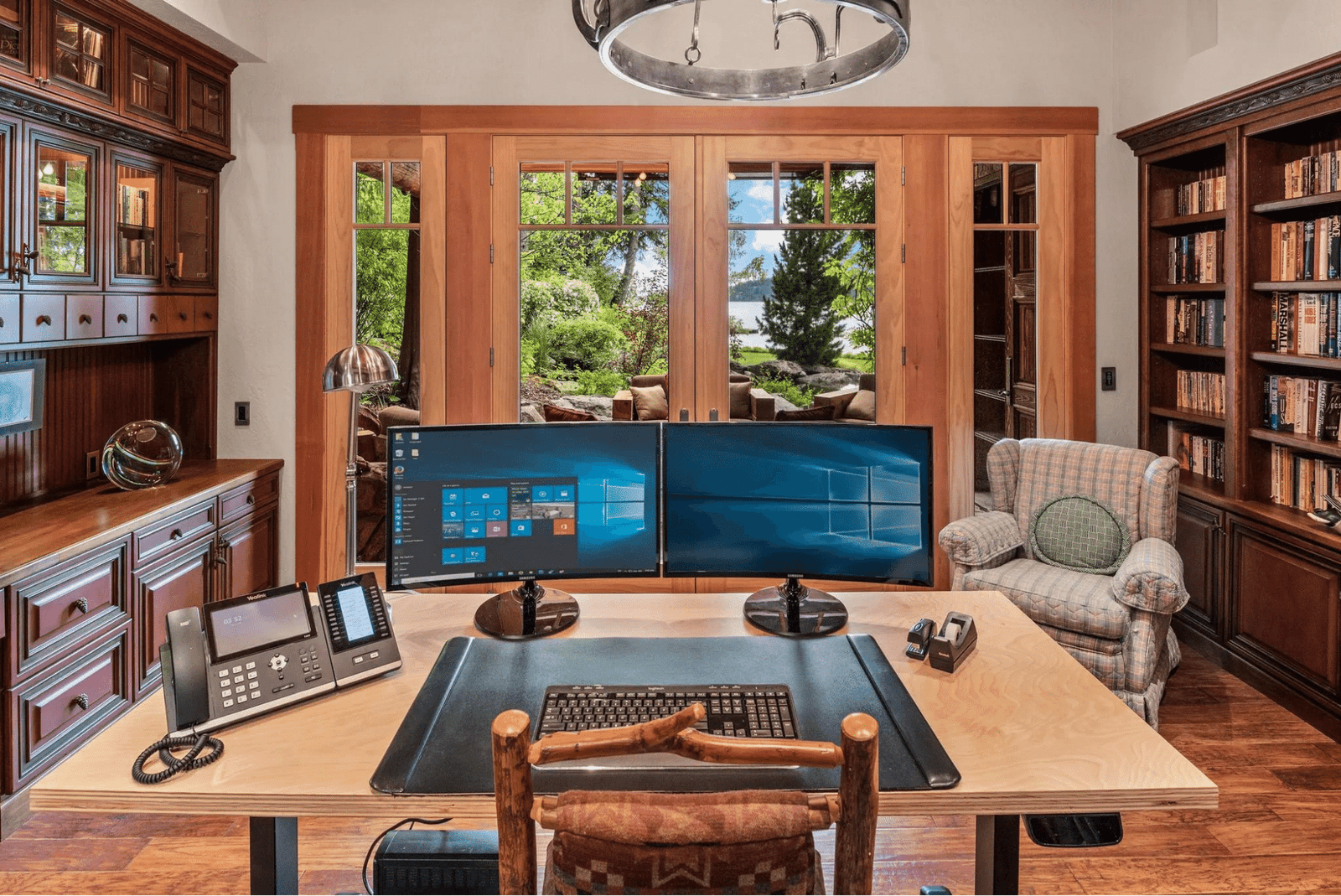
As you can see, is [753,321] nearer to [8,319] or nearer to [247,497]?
[247,497]

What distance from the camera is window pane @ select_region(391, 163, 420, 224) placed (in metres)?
4.01

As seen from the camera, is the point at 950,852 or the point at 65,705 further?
the point at 65,705

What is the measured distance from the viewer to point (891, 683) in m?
1.60

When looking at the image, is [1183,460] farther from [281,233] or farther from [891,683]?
[281,233]

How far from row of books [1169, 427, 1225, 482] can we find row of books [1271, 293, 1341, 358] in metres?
0.53

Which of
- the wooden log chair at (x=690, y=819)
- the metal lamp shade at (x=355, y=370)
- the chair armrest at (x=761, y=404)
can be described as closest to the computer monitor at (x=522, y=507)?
the metal lamp shade at (x=355, y=370)

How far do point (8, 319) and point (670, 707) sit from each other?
241 cm

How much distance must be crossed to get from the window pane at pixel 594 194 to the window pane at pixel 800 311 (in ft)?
1.83

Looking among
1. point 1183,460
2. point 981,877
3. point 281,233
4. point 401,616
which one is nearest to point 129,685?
point 401,616

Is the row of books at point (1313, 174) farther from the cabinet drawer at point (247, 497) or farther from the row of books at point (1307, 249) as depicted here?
the cabinet drawer at point (247, 497)

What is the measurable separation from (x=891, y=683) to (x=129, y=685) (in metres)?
2.53

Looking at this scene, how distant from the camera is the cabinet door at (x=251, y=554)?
358cm

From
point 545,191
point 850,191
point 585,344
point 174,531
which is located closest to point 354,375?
point 174,531

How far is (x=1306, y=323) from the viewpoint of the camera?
3285 millimetres
